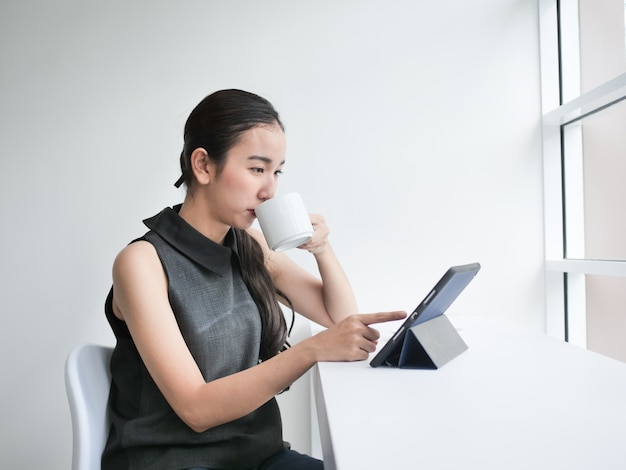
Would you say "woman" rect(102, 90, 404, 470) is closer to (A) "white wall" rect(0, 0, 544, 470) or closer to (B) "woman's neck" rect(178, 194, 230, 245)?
(B) "woman's neck" rect(178, 194, 230, 245)

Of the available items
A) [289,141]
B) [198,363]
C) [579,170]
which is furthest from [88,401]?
[579,170]

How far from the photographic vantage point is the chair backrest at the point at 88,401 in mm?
835

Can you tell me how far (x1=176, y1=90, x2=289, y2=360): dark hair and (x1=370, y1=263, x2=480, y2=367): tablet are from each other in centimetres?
30

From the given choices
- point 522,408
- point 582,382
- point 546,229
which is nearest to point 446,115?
point 546,229

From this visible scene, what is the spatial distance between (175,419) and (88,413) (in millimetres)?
144

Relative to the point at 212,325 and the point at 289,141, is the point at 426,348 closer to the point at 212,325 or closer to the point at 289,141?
the point at 212,325

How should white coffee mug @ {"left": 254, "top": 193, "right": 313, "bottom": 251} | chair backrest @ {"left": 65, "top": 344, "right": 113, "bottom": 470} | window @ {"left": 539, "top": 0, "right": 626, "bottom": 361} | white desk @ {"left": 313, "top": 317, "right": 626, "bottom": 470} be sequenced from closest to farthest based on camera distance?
1. white desk @ {"left": 313, "top": 317, "right": 626, "bottom": 470}
2. chair backrest @ {"left": 65, "top": 344, "right": 113, "bottom": 470}
3. white coffee mug @ {"left": 254, "top": 193, "right": 313, "bottom": 251}
4. window @ {"left": 539, "top": 0, "right": 626, "bottom": 361}

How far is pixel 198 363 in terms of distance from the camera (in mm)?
983

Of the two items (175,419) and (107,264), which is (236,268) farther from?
(107,264)

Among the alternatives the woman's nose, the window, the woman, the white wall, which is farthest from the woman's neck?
the window

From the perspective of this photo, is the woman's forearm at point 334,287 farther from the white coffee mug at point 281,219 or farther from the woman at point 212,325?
the white coffee mug at point 281,219

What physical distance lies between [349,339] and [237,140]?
43cm

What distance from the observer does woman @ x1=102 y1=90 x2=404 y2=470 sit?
32.9 inches

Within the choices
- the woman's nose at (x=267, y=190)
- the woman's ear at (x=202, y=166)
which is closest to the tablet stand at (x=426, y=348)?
the woman's nose at (x=267, y=190)
